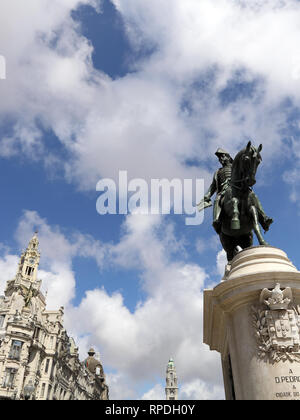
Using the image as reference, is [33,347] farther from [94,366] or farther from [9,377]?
[94,366]

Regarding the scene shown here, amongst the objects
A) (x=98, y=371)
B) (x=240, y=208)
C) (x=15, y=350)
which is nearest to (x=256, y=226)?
(x=240, y=208)

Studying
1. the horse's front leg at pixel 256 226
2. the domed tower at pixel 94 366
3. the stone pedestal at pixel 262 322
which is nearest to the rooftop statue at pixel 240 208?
the horse's front leg at pixel 256 226

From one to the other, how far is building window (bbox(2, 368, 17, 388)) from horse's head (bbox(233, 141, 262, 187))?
60.6 metres

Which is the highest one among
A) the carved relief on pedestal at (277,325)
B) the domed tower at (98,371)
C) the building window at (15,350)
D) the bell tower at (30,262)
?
the bell tower at (30,262)

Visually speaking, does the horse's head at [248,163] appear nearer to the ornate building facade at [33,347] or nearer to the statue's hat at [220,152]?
the statue's hat at [220,152]

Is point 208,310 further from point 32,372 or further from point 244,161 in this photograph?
point 32,372

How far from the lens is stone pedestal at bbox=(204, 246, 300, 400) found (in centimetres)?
704

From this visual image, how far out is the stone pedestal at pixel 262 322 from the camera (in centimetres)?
704

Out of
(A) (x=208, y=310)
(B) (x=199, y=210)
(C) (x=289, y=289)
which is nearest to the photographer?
(C) (x=289, y=289)

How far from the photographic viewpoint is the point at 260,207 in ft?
35.2

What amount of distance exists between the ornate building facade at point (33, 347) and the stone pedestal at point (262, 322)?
4918 cm
